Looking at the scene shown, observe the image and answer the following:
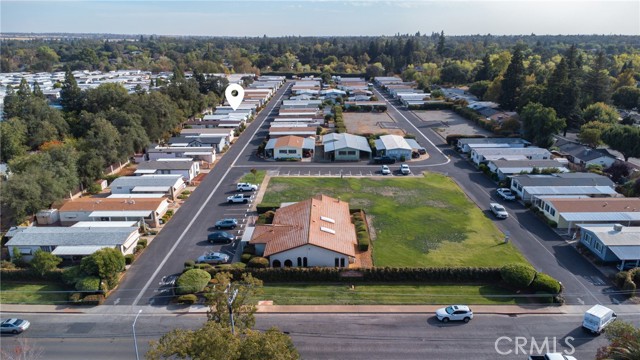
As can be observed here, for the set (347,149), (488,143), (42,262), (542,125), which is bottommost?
(42,262)

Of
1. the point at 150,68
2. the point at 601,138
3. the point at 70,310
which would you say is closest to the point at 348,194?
the point at 70,310

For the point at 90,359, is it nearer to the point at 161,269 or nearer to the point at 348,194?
the point at 161,269

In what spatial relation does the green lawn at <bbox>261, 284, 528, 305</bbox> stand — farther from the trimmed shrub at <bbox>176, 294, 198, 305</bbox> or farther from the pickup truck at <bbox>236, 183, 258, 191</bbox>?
the pickup truck at <bbox>236, 183, 258, 191</bbox>

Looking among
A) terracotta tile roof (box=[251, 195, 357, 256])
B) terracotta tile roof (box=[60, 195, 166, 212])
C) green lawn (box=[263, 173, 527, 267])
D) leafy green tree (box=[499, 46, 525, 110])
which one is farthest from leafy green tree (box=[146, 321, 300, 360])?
leafy green tree (box=[499, 46, 525, 110])

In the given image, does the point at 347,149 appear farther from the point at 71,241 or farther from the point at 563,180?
the point at 71,241

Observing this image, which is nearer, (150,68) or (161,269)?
(161,269)

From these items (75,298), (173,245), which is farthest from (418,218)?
(75,298)
